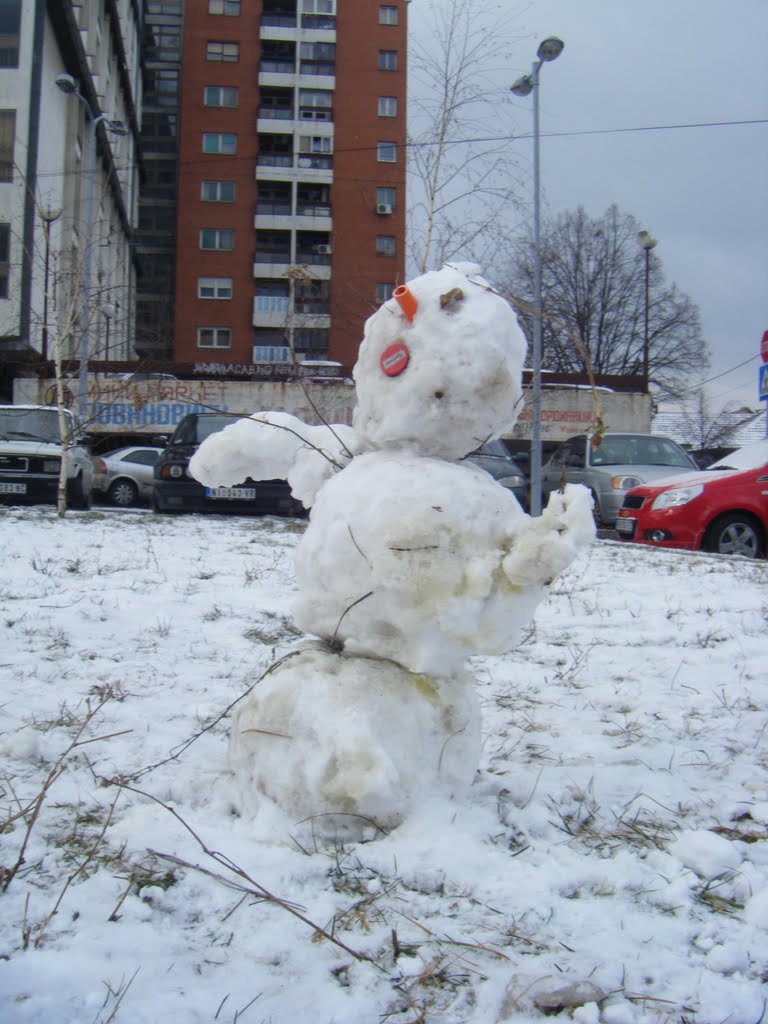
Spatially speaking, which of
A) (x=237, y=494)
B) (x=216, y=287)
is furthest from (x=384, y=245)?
(x=237, y=494)

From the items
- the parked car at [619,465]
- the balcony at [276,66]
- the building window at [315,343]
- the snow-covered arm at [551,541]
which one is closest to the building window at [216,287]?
the building window at [315,343]

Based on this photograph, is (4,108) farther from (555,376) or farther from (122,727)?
(122,727)

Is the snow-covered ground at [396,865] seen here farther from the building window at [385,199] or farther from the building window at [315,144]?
the building window at [315,144]

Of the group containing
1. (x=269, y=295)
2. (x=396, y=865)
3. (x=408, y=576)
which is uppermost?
(x=269, y=295)

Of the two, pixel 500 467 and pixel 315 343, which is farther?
pixel 315 343

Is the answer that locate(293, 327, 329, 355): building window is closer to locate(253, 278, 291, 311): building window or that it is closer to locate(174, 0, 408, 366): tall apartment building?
locate(253, 278, 291, 311): building window

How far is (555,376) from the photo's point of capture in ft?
76.9

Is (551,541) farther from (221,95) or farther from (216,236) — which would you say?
(221,95)

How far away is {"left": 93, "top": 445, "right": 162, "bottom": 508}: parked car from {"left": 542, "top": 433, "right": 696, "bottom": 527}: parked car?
7.75 metres

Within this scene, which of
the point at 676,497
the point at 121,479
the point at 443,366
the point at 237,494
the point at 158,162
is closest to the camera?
the point at 443,366

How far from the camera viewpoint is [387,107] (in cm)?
3862

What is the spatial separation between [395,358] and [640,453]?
9890mm

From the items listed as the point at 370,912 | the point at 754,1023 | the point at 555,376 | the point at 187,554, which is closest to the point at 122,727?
the point at 370,912

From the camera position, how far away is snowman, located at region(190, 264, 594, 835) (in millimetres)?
1841
